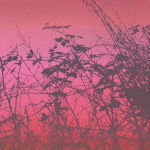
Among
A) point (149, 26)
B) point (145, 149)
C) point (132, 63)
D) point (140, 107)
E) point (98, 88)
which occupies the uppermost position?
point (149, 26)

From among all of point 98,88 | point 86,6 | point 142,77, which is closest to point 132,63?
point 142,77

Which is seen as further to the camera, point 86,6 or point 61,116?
point 61,116

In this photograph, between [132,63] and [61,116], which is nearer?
[132,63]

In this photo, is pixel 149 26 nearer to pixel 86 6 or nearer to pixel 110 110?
pixel 86 6

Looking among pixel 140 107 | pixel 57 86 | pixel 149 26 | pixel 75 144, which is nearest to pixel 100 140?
pixel 75 144

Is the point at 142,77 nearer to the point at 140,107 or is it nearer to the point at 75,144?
the point at 140,107

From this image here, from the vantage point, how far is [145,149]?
419 cm

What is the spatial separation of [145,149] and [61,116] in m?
1.28

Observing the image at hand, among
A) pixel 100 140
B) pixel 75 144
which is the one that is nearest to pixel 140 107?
pixel 100 140

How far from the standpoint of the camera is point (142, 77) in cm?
427

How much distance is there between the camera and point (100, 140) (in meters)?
4.26

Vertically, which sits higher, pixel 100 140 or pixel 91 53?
pixel 91 53

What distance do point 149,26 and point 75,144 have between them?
2004 millimetres

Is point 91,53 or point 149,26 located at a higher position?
point 149,26
